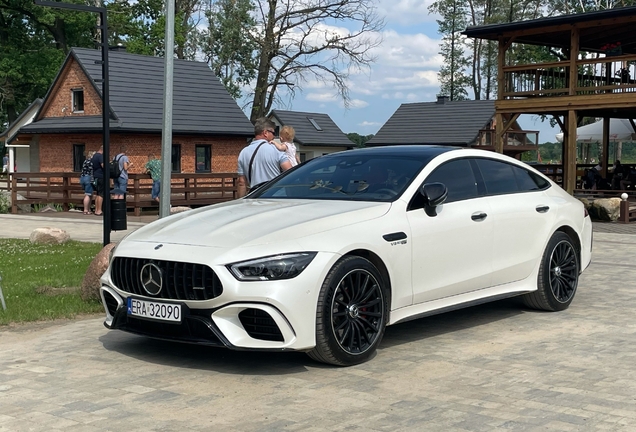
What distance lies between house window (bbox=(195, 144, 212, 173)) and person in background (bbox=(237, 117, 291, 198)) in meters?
26.0

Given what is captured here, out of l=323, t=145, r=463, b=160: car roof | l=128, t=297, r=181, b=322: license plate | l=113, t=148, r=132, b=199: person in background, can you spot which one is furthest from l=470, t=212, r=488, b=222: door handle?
l=113, t=148, r=132, b=199: person in background

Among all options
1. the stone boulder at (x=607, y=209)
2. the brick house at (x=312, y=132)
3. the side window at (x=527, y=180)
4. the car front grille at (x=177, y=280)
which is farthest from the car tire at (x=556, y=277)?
the brick house at (x=312, y=132)

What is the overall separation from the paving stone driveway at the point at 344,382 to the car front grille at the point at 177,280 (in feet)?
1.76

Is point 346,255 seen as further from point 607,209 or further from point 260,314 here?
point 607,209

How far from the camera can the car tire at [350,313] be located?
586cm

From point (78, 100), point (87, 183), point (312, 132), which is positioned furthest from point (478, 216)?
point (312, 132)

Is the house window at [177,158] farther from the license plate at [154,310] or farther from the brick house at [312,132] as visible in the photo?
the brick house at [312,132]

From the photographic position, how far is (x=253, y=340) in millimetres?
5738

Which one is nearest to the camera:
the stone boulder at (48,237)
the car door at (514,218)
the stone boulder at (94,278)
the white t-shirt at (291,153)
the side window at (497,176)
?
the car door at (514,218)

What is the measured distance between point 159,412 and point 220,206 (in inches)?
101

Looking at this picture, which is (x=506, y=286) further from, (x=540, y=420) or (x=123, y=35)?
(x=123, y=35)

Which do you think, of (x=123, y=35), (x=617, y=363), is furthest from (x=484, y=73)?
(x=617, y=363)

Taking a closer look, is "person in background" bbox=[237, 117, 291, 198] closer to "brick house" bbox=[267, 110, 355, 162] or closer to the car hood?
the car hood

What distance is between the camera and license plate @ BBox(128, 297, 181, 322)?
19.2 ft
